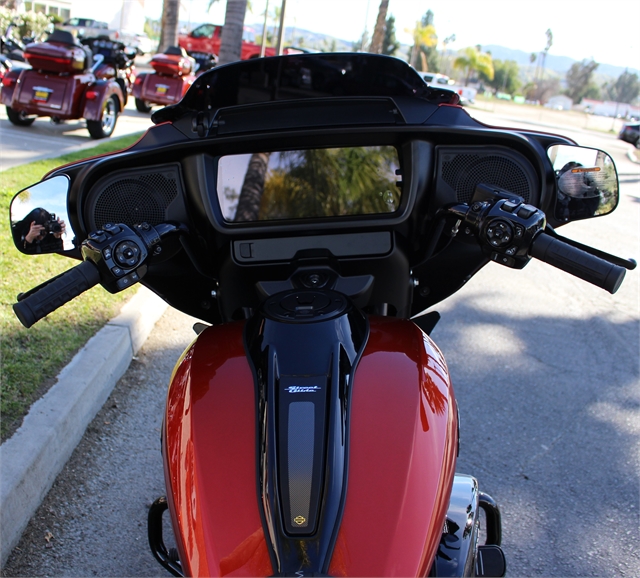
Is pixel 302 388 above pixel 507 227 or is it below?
below

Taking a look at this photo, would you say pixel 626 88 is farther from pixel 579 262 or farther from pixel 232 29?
pixel 579 262

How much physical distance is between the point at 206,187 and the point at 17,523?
4.94 ft

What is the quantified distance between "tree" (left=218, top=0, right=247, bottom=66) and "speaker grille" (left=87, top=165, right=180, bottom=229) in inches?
405

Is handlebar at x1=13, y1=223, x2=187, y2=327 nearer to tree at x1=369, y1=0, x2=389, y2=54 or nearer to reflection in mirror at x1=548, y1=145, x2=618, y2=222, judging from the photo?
reflection in mirror at x1=548, y1=145, x2=618, y2=222

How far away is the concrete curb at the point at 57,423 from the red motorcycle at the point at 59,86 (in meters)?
7.26

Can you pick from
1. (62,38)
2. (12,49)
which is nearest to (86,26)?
(12,49)

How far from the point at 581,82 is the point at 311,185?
132787 millimetres

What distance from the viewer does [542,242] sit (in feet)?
4.89

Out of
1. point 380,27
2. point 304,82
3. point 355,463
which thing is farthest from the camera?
point 380,27

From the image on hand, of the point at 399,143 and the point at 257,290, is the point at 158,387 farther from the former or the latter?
the point at 399,143

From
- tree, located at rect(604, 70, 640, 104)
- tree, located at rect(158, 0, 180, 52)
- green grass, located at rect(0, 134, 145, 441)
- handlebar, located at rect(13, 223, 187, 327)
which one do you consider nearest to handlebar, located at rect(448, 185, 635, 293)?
handlebar, located at rect(13, 223, 187, 327)

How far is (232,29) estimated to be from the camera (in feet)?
37.6

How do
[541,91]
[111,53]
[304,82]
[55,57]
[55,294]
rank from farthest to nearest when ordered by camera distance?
[541,91]
[111,53]
[55,57]
[304,82]
[55,294]

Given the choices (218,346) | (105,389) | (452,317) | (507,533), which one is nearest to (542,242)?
(218,346)
